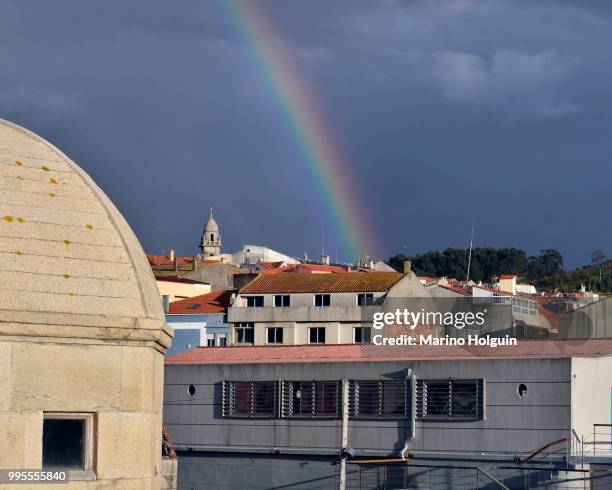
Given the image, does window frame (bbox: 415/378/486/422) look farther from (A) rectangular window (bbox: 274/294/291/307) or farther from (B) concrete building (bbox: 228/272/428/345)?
(A) rectangular window (bbox: 274/294/291/307)

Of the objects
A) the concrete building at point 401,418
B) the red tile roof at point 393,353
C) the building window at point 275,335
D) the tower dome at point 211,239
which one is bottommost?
the concrete building at point 401,418

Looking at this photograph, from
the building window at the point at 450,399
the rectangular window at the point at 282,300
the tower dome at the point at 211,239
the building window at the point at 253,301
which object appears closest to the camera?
the building window at the point at 450,399

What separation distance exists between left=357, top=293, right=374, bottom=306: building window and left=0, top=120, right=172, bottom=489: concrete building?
60.3 meters

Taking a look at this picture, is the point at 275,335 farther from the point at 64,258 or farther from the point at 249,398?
the point at 64,258

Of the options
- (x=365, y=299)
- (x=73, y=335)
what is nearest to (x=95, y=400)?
(x=73, y=335)

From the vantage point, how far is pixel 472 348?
39094 millimetres

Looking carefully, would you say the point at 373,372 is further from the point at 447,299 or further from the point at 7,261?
the point at 447,299

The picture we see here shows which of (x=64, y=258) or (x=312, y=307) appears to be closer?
(x=64, y=258)

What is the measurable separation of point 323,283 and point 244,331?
566 cm

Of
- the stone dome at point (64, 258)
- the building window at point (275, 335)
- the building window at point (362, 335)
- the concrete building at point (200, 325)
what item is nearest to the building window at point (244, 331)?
the concrete building at point (200, 325)

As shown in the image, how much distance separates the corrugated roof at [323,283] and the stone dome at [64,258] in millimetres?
60290

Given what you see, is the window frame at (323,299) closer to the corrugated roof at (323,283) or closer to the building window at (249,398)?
the corrugated roof at (323,283)

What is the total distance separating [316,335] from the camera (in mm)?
74500

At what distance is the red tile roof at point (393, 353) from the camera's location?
119 feet
